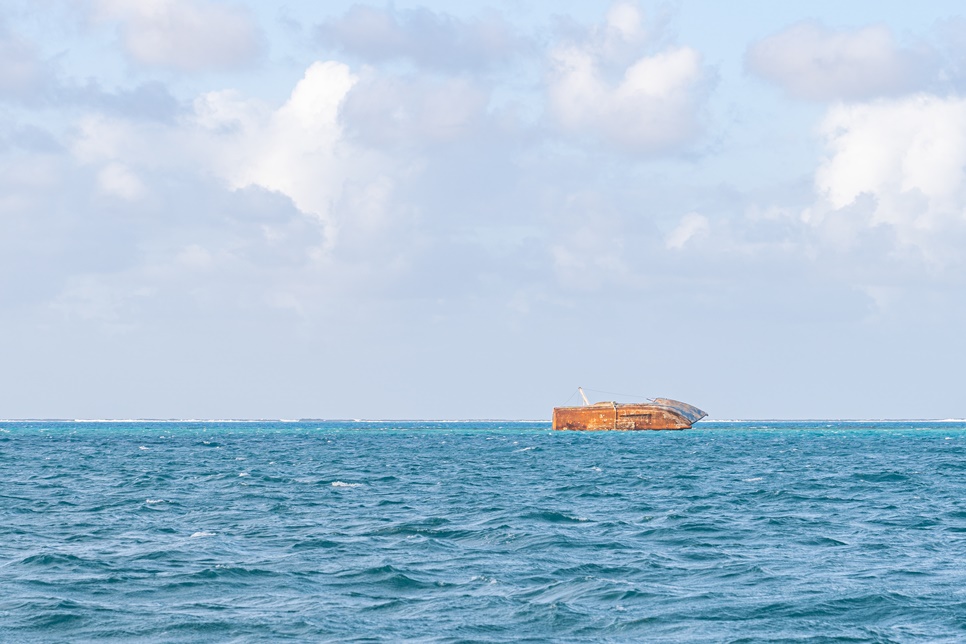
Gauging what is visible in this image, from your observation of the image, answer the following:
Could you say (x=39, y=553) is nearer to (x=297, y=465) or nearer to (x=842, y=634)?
(x=842, y=634)

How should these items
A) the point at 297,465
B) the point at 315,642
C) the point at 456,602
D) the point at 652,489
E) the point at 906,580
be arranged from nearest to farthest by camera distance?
the point at 315,642
the point at 456,602
the point at 906,580
the point at 652,489
the point at 297,465

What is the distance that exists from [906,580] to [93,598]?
20.7m

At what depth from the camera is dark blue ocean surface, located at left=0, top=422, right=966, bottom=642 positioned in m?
23.2

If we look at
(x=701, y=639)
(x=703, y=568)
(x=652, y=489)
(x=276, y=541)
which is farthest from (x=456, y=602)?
(x=652, y=489)

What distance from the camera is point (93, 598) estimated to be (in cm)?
2597

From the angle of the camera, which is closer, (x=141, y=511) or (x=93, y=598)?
(x=93, y=598)

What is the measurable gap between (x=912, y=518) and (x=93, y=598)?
30.7 m

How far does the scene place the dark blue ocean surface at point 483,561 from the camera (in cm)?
2323

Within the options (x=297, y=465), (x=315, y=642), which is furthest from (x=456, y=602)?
(x=297, y=465)

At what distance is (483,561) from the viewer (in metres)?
31.5

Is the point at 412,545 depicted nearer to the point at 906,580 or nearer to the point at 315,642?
the point at 315,642

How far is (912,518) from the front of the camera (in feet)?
137

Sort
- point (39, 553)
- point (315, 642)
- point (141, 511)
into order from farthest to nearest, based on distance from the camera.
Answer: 1. point (141, 511)
2. point (39, 553)
3. point (315, 642)

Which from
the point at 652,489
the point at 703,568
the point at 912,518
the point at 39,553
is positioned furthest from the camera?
the point at 652,489
